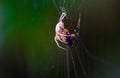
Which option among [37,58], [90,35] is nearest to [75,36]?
[90,35]

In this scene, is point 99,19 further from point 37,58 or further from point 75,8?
point 37,58

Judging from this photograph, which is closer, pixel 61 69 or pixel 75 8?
pixel 75 8

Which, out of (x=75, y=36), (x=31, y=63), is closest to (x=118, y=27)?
(x=75, y=36)

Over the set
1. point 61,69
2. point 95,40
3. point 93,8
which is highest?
point 93,8

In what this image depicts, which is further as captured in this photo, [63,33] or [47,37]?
[47,37]

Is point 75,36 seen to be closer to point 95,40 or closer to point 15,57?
point 95,40

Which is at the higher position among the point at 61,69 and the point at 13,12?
the point at 13,12
